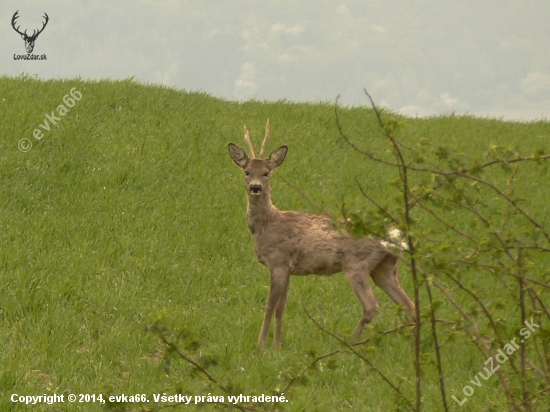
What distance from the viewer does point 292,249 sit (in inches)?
324

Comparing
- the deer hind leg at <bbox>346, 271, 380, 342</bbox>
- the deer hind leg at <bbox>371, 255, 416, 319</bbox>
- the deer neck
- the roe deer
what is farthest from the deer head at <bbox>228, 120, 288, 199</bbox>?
the deer hind leg at <bbox>371, 255, 416, 319</bbox>

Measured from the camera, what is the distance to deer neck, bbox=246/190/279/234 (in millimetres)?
8305

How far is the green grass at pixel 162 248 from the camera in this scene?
25.5 ft

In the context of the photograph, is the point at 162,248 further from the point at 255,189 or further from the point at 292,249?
the point at 255,189

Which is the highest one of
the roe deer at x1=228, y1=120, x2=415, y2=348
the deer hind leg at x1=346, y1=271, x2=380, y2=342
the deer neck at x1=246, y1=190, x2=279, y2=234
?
the deer neck at x1=246, y1=190, x2=279, y2=234

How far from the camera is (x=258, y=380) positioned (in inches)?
295

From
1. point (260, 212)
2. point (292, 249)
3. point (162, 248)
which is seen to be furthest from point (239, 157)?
point (162, 248)

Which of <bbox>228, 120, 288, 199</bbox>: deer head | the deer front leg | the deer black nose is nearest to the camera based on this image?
the deer black nose

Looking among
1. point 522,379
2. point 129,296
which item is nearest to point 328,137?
point 129,296

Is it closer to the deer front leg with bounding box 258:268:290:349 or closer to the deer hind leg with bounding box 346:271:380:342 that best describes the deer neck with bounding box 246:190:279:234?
the deer front leg with bounding box 258:268:290:349

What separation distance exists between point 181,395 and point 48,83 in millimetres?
14845

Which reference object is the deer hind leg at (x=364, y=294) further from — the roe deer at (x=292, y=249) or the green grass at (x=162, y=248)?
the green grass at (x=162, y=248)

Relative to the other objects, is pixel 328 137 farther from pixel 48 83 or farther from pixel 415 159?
pixel 415 159

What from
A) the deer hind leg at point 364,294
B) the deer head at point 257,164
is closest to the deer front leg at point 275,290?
the deer hind leg at point 364,294
